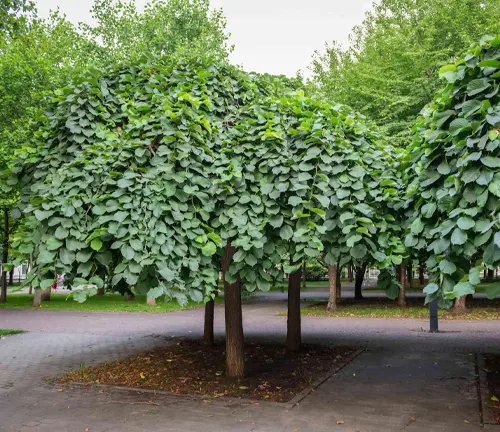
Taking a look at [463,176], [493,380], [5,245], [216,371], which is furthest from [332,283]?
[463,176]

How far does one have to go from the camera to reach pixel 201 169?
5.69 meters

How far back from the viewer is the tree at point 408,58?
17.3 m

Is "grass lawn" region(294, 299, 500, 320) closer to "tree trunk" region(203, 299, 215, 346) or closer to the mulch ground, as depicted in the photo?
the mulch ground

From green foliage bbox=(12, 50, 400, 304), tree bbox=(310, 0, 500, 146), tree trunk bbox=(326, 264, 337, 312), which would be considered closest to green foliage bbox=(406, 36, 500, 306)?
green foliage bbox=(12, 50, 400, 304)

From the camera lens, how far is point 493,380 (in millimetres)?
7617

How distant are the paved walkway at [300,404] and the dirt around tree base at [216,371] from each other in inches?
15.4

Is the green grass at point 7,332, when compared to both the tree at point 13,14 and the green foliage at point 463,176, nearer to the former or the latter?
the tree at point 13,14

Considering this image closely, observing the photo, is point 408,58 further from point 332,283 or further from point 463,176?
point 463,176

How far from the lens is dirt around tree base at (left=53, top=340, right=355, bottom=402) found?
22.7ft

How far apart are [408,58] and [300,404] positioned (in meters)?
15.2

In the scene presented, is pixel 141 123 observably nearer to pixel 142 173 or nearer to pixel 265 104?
pixel 142 173

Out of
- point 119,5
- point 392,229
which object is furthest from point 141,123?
point 119,5

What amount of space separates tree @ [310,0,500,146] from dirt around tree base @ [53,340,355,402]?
29.6 ft

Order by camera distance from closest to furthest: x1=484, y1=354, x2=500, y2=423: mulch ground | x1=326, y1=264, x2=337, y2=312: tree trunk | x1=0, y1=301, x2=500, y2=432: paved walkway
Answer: x1=0, y1=301, x2=500, y2=432: paved walkway
x1=484, y1=354, x2=500, y2=423: mulch ground
x1=326, y1=264, x2=337, y2=312: tree trunk
